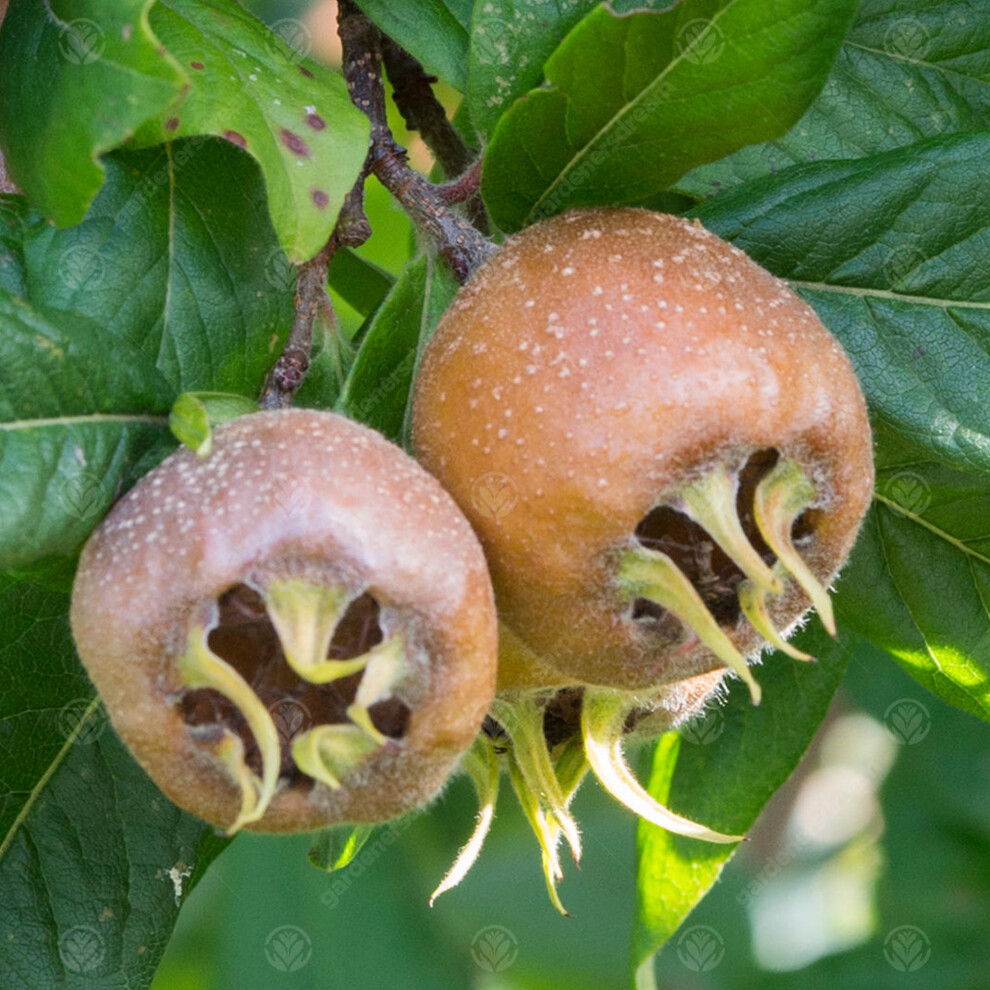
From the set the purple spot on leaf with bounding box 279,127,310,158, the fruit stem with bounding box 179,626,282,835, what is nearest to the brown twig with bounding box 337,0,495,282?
the purple spot on leaf with bounding box 279,127,310,158

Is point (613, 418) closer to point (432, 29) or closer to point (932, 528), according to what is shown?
point (432, 29)

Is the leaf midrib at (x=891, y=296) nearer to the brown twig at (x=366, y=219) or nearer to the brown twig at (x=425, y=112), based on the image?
the brown twig at (x=366, y=219)

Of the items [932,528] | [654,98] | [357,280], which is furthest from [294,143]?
[932,528]

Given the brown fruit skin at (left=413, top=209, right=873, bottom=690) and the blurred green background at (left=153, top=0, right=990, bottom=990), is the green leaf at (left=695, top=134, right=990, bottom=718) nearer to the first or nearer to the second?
the brown fruit skin at (left=413, top=209, right=873, bottom=690)

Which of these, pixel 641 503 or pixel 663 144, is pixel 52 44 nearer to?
pixel 663 144

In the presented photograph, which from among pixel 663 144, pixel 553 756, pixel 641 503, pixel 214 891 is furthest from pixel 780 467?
pixel 214 891
